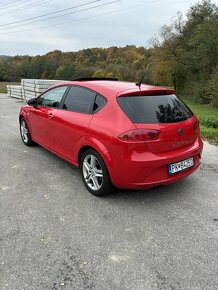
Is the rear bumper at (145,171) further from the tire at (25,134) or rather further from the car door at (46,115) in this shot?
the tire at (25,134)

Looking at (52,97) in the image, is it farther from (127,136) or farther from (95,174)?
(127,136)

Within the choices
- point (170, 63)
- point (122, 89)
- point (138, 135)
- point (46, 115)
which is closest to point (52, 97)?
point (46, 115)

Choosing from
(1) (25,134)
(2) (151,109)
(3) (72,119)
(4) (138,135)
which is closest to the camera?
(4) (138,135)

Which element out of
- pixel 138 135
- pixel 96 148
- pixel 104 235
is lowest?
pixel 104 235

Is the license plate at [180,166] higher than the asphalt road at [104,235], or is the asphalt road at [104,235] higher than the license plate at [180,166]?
the license plate at [180,166]

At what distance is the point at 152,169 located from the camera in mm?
3412

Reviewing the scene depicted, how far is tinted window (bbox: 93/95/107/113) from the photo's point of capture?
150 inches

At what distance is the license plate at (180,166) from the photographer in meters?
3.58

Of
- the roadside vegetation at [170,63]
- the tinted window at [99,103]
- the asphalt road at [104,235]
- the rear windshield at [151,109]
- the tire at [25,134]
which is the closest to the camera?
the asphalt road at [104,235]

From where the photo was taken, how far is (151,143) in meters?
3.39

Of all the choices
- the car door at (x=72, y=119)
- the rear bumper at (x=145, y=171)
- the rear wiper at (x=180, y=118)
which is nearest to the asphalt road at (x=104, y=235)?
the rear bumper at (x=145, y=171)

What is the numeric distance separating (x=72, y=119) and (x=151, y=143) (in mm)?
1442

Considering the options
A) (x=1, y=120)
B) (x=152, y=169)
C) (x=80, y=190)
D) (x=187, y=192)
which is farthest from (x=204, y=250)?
(x=1, y=120)

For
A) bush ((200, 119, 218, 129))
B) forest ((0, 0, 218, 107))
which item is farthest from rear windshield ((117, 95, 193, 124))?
forest ((0, 0, 218, 107))
